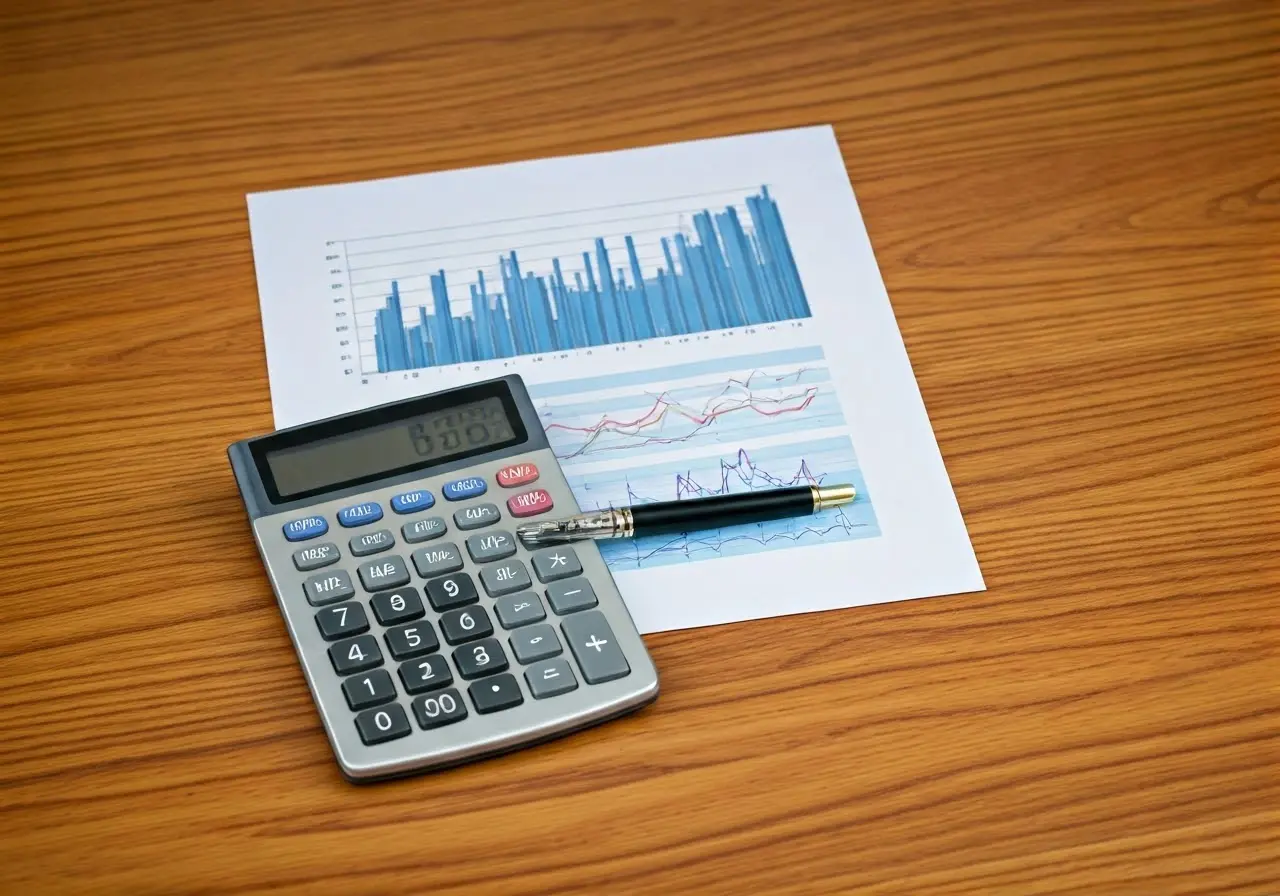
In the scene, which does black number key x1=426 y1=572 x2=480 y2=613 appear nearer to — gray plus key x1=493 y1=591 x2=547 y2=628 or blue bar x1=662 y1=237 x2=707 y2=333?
gray plus key x1=493 y1=591 x2=547 y2=628

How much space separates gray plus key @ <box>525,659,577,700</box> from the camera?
489 mm

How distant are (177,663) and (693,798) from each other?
207mm

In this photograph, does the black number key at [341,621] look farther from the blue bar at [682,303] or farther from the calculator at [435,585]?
the blue bar at [682,303]

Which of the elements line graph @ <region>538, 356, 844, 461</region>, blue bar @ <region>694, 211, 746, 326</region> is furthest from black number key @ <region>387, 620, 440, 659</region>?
blue bar @ <region>694, 211, 746, 326</region>

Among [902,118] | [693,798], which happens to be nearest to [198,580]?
[693,798]

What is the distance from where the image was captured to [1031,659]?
1.72 ft

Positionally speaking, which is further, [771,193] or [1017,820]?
[771,193]

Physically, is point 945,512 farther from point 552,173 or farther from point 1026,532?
point 552,173

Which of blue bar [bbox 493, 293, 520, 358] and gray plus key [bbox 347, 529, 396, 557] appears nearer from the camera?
gray plus key [bbox 347, 529, 396, 557]

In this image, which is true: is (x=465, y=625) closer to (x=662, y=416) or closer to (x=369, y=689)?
(x=369, y=689)

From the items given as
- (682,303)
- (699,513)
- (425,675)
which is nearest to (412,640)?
(425,675)

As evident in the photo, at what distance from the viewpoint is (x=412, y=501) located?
53cm

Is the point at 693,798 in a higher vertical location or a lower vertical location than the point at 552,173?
lower

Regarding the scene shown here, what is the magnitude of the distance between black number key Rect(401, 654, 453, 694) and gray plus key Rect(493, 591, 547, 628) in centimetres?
3
